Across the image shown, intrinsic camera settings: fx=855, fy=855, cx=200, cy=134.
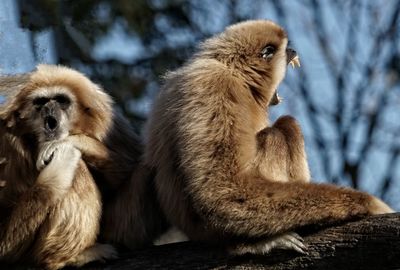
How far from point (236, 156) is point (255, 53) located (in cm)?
123

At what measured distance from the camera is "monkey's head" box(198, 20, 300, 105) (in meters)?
7.24

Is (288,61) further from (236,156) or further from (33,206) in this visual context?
(33,206)

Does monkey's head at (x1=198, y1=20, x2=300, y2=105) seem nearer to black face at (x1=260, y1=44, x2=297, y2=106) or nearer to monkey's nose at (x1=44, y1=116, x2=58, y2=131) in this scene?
black face at (x1=260, y1=44, x2=297, y2=106)

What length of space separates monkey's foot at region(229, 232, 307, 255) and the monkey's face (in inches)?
81.5

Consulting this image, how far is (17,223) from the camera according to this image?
6.89m

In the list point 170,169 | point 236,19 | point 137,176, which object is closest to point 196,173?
point 170,169

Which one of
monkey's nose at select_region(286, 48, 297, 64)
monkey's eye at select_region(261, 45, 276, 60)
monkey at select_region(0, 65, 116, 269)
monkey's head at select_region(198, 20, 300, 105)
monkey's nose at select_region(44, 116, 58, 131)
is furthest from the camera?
monkey's nose at select_region(286, 48, 297, 64)

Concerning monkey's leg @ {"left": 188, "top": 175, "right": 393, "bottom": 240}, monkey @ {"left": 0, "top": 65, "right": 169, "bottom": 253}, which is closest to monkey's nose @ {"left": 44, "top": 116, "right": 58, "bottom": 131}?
monkey @ {"left": 0, "top": 65, "right": 169, "bottom": 253}

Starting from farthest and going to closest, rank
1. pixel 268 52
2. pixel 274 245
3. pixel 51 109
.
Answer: pixel 51 109 → pixel 268 52 → pixel 274 245

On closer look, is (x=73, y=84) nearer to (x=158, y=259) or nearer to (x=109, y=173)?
(x=109, y=173)

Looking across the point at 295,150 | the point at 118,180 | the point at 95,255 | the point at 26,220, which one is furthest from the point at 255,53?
the point at 26,220

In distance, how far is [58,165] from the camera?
22.8ft

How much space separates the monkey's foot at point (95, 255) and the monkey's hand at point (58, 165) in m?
0.52

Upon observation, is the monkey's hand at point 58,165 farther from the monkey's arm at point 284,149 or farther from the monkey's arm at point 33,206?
the monkey's arm at point 284,149
